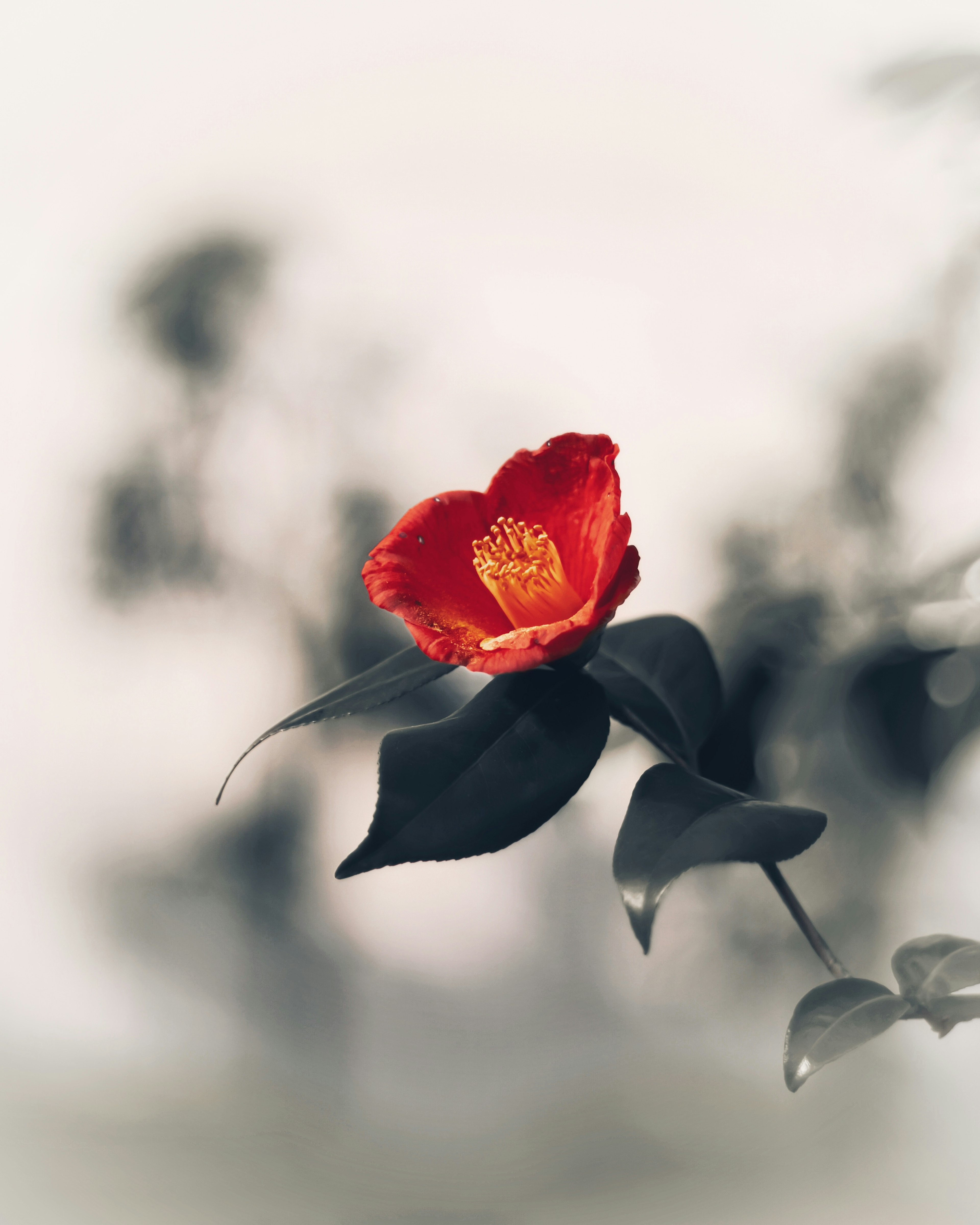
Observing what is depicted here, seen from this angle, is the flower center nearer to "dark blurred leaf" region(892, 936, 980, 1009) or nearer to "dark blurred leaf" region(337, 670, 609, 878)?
"dark blurred leaf" region(337, 670, 609, 878)

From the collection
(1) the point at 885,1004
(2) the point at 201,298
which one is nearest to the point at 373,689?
(1) the point at 885,1004

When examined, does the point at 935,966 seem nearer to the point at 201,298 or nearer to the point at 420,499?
the point at 420,499

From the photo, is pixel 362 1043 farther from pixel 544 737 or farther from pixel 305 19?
pixel 305 19

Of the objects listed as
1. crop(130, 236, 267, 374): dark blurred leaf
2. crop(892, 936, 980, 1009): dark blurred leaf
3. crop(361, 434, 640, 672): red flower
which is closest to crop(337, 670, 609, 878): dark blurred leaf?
crop(361, 434, 640, 672): red flower

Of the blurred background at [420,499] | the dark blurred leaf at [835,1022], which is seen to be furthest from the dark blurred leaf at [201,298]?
the dark blurred leaf at [835,1022]

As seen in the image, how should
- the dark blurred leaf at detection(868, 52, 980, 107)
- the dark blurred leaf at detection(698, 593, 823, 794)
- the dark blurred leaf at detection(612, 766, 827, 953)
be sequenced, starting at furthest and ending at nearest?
the dark blurred leaf at detection(868, 52, 980, 107) < the dark blurred leaf at detection(698, 593, 823, 794) < the dark blurred leaf at detection(612, 766, 827, 953)

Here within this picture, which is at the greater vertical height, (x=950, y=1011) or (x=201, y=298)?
(x=201, y=298)

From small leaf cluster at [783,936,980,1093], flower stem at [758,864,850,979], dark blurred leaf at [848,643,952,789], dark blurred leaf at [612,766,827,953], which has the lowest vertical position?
small leaf cluster at [783,936,980,1093]
